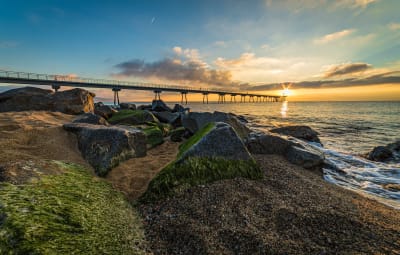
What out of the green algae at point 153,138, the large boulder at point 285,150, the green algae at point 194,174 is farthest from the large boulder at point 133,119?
the green algae at point 194,174

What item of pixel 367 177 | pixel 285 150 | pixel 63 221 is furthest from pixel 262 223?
pixel 367 177

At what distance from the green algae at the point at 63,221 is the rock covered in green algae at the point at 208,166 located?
0.73m

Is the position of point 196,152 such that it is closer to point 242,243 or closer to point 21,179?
point 242,243

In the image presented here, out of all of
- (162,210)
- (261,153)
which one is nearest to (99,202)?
(162,210)

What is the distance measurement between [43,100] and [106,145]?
8.28 meters

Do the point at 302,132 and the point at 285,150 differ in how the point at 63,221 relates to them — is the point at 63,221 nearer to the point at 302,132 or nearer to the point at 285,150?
the point at 285,150

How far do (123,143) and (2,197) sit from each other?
2.81 meters

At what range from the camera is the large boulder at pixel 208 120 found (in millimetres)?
7905

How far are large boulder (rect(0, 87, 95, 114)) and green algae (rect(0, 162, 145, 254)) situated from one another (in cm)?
896

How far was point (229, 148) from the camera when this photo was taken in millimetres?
4359

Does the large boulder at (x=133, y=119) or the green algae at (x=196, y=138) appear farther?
the large boulder at (x=133, y=119)

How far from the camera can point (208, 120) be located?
26.5 ft

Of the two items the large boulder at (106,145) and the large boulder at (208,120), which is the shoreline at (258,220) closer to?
the large boulder at (106,145)

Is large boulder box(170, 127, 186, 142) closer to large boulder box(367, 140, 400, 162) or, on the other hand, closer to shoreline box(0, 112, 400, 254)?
shoreline box(0, 112, 400, 254)
